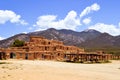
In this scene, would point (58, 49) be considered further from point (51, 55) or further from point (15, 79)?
point (15, 79)

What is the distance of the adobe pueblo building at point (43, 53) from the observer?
314 ft

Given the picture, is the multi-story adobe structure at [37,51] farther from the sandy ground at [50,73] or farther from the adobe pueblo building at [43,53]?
the sandy ground at [50,73]

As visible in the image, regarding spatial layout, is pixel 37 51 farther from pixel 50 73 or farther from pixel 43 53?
pixel 50 73

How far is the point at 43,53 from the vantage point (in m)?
98.3

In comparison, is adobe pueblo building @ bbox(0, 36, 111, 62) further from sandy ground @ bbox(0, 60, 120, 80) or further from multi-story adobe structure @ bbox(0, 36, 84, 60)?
sandy ground @ bbox(0, 60, 120, 80)

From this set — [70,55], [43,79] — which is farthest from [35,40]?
[43,79]

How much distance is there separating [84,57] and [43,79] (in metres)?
69.6

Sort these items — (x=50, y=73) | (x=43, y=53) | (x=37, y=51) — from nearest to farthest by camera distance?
(x=50, y=73) < (x=37, y=51) < (x=43, y=53)

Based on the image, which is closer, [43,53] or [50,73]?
[50,73]

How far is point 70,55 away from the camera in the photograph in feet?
330

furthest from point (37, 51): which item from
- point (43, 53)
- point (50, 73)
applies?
point (50, 73)

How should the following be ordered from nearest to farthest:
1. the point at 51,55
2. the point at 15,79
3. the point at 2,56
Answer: the point at 15,79 → the point at 2,56 → the point at 51,55

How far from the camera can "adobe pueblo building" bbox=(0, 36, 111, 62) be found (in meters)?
95.6

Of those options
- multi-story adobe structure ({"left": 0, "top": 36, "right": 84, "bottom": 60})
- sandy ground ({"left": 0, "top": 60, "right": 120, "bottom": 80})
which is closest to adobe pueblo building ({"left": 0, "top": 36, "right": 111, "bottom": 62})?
multi-story adobe structure ({"left": 0, "top": 36, "right": 84, "bottom": 60})
